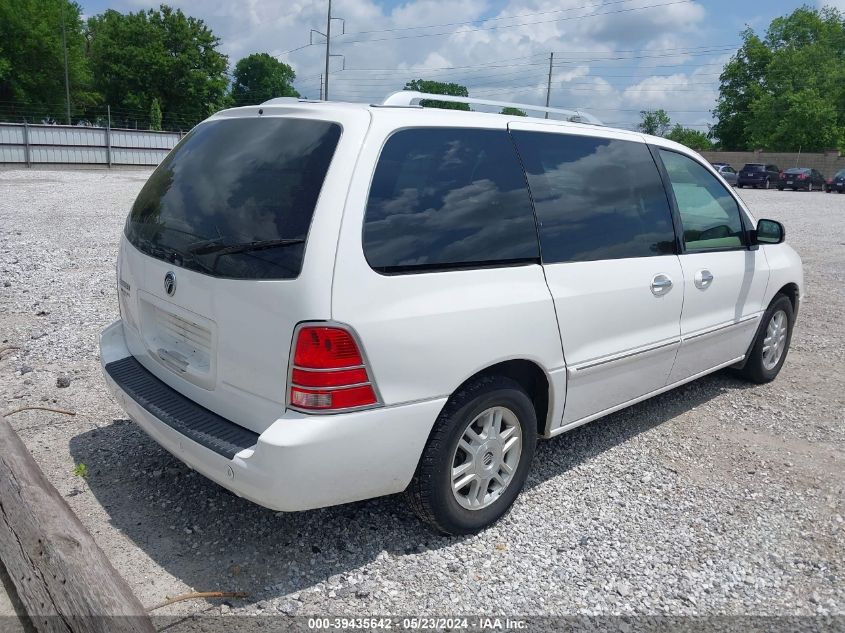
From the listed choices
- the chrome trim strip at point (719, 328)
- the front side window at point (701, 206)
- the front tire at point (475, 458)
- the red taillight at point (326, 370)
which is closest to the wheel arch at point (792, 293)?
the chrome trim strip at point (719, 328)

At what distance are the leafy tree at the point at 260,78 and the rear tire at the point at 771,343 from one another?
92.9 metres

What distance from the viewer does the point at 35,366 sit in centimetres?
516

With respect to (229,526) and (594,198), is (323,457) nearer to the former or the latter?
(229,526)

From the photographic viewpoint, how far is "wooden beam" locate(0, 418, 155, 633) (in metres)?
2.33

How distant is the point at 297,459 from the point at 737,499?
2.55m

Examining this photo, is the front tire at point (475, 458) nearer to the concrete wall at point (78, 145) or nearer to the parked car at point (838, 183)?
the concrete wall at point (78, 145)

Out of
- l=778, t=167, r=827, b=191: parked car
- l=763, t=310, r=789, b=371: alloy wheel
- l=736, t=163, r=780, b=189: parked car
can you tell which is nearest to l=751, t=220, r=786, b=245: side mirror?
l=763, t=310, r=789, b=371: alloy wheel

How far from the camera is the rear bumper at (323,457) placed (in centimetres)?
257

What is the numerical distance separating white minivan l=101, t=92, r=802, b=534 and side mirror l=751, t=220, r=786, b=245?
1259 millimetres

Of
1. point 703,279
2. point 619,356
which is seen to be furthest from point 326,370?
point 703,279

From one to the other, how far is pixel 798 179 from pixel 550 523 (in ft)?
138

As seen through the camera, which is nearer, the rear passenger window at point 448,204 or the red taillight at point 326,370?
the red taillight at point 326,370

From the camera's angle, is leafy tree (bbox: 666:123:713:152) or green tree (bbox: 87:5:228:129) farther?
leafy tree (bbox: 666:123:713:152)

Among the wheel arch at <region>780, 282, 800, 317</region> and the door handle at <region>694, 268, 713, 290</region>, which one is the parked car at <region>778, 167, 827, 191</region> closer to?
the wheel arch at <region>780, 282, 800, 317</region>
